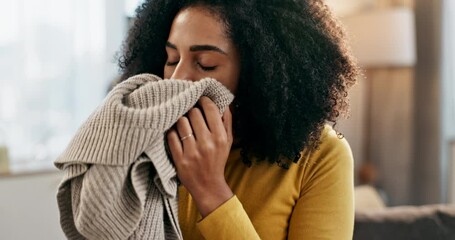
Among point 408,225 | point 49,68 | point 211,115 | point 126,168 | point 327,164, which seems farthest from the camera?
point 49,68

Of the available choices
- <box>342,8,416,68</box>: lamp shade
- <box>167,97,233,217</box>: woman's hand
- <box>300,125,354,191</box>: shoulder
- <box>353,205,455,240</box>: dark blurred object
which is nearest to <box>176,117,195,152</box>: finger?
<box>167,97,233,217</box>: woman's hand

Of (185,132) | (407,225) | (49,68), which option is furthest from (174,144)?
(49,68)

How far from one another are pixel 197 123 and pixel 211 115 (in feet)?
0.09

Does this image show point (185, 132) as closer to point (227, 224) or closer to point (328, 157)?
point (227, 224)

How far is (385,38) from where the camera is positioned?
248cm

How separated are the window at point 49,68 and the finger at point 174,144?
5.51 ft

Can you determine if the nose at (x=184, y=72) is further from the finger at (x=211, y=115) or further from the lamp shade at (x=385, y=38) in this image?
the lamp shade at (x=385, y=38)

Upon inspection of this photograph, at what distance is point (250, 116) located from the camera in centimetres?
97

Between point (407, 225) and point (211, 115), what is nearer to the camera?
point (211, 115)

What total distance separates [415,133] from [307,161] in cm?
194

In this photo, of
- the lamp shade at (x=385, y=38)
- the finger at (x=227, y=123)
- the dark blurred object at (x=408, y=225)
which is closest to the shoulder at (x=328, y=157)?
the finger at (x=227, y=123)

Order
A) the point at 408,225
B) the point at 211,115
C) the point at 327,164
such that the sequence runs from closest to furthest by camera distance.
Answer: 1. the point at 211,115
2. the point at 327,164
3. the point at 408,225

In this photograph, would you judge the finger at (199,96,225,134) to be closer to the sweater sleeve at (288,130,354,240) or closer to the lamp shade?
the sweater sleeve at (288,130,354,240)

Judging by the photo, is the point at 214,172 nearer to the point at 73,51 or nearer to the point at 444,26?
the point at 73,51
